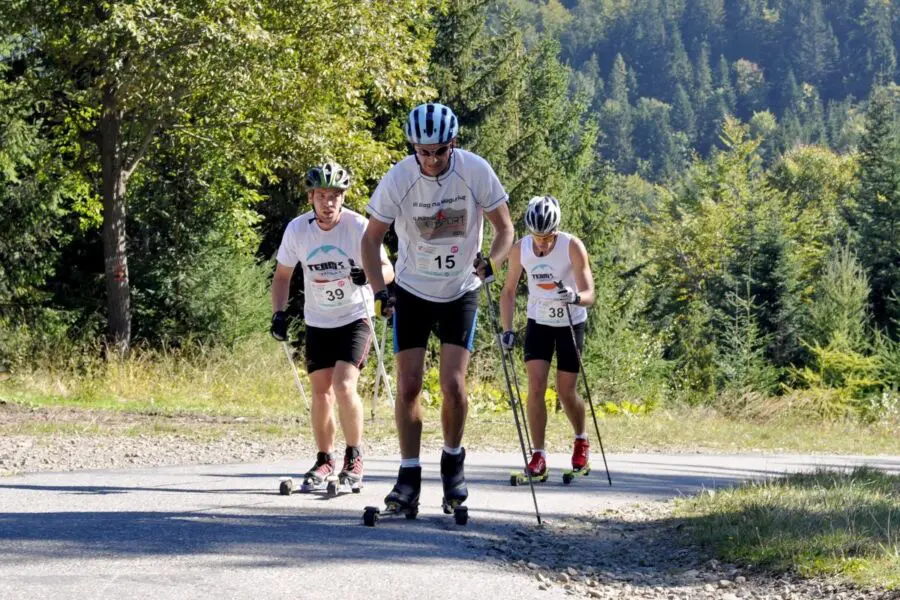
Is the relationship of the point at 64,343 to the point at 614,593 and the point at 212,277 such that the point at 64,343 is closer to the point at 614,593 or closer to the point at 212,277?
the point at 212,277

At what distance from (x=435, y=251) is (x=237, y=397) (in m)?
14.6

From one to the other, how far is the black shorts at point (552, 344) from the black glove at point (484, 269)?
11.1 ft

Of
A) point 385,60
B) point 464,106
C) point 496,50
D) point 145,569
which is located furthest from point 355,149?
point 145,569

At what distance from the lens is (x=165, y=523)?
7.53 m

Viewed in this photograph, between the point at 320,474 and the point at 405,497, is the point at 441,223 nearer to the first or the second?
the point at 405,497

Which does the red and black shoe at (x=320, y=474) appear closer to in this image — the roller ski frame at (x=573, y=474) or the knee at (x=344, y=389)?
the knee at (x=344, y=389)

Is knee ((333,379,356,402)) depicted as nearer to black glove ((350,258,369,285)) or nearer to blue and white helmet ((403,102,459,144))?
black glove ((350,258,369,285))

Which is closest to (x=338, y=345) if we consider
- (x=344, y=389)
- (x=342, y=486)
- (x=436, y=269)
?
(x=344, y=389)

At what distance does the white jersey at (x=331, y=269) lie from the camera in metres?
9.37

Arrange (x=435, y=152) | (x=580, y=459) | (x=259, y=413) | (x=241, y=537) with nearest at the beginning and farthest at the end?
(x=241, y=537) < (x=435, y=152) < (x=580, y=459) < (x=259, y=413)

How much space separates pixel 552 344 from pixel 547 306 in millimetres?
317

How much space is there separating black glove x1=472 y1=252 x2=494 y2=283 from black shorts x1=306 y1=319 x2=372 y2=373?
171 centimetres

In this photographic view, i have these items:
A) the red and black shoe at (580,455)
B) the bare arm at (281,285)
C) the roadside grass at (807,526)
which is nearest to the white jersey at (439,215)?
the bare arm at (281,285)

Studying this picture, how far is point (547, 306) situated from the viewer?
1128 cm
